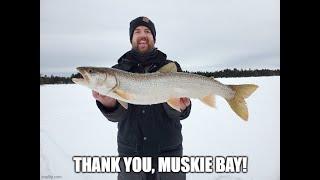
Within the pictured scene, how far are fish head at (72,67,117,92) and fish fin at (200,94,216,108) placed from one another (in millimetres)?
504

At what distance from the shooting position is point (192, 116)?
321cm

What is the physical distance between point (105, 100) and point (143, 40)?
40 cm

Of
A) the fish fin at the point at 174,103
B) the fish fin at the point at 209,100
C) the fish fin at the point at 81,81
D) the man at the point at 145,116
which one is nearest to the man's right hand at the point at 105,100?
the man at the point at 145,116

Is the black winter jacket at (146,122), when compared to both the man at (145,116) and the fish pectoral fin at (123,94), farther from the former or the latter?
the fish pectoral fin at (123,94)

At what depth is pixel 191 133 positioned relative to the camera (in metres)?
3.21

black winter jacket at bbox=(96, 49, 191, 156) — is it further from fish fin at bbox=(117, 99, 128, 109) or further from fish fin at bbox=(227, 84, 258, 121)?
fish fin at bbox=(227, 84, 258, 121)

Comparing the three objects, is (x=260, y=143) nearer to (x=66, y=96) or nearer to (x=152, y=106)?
(x=152, y=106)

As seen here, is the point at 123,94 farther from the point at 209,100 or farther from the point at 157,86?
the point at 209,100

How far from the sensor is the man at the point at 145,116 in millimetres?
3127

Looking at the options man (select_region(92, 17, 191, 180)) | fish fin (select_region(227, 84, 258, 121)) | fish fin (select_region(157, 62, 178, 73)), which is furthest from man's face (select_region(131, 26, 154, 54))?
fish fin (select_region(227, 84, 258, 121))

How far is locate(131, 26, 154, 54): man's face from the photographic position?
317 centimetres

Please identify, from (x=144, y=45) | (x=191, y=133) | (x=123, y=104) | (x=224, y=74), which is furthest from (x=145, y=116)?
(x=224, y=74)
